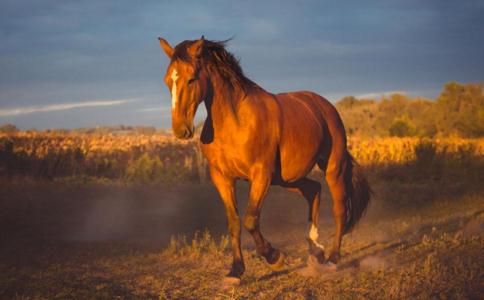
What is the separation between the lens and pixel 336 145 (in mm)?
7969

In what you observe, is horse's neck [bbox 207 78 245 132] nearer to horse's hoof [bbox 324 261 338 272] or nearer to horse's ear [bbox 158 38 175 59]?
horse's ear [bbox 158 38 175 59]

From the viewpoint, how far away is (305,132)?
712 cm

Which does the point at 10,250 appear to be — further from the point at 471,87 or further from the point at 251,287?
the point at 471,87

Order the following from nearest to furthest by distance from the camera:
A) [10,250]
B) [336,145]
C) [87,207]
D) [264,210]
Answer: [336,145] → [10,250] → [87,207] → [264,210]

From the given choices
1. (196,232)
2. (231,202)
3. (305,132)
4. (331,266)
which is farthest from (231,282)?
(196,232)

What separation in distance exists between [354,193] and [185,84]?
12.5 feet

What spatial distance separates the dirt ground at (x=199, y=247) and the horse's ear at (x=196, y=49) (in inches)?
101

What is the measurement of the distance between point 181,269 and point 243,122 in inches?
92.7

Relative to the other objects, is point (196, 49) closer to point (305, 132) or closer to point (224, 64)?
point (224, 64)

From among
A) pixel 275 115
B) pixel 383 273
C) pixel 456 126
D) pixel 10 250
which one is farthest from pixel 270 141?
pixel 456 126

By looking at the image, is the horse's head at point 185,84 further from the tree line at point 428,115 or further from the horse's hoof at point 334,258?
the tree line at point 428,115

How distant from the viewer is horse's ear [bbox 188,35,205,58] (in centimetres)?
594

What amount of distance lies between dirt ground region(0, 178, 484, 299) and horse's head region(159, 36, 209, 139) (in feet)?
6.06

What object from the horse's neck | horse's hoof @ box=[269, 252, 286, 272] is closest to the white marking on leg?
horse's hoof @ box=[269, 252, 286, 272]
